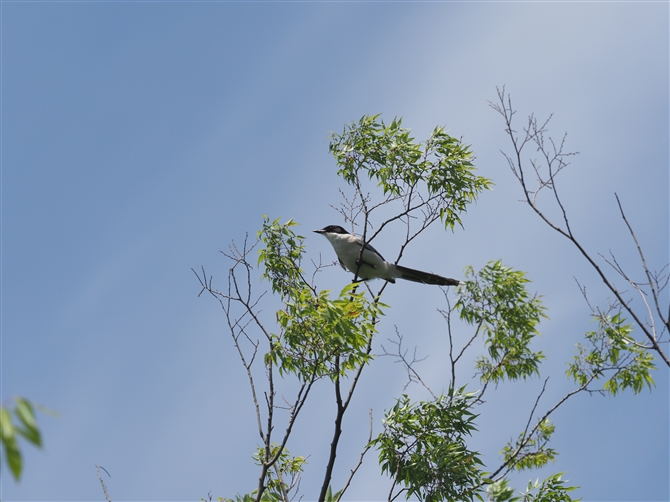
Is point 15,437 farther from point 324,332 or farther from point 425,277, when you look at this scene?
point 425,277

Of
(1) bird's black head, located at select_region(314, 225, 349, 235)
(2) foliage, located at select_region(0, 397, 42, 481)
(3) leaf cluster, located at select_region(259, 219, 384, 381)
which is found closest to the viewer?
(2) foliage, located at select_region(0, 397, 42, 481)

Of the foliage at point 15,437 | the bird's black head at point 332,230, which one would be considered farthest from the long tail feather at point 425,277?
the foliage at point 15,437

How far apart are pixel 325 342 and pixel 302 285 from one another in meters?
1.60

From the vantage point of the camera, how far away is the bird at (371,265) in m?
9.12

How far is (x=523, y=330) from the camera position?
10219 mm

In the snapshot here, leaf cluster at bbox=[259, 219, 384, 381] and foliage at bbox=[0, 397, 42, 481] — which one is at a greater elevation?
leaf cluster at bbox=[259, 219, 384, 381]

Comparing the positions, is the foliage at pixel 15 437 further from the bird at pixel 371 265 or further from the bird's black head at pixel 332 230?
the bird's black head at pixel 332 230

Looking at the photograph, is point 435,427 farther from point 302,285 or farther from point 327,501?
point 302,285

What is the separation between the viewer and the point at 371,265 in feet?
30.5

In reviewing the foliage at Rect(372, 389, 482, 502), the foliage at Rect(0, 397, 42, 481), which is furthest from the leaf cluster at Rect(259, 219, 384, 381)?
the foliage at Rect(0, 397, 42, 481)

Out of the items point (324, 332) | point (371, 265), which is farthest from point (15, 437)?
point (371, 265)

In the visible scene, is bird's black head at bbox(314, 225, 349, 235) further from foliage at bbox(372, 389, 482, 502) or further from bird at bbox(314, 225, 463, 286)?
foliage at bbox(372, 389, 482, 502)

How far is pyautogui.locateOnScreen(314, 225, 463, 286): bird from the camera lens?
9125 millimetres

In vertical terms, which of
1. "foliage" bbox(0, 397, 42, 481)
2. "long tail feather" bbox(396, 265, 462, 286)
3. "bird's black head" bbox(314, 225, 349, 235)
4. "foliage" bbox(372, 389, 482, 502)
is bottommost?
"foliage" bbox(0, 397, 42, 481)
